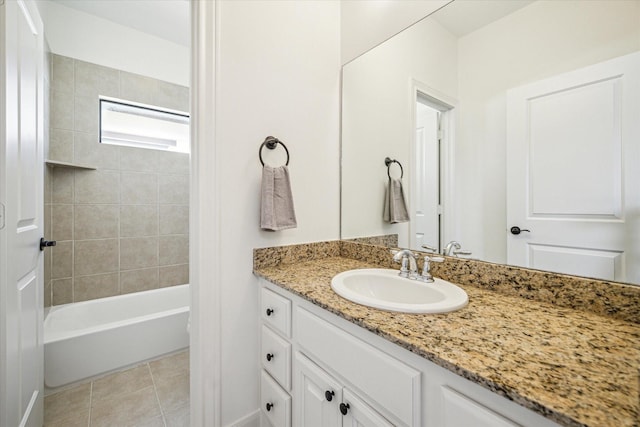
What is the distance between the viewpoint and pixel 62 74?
205cm

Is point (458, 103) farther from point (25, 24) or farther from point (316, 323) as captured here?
point (25, 24)

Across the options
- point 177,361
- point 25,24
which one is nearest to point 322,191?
point 25,24

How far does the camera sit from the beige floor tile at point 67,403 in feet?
4.66

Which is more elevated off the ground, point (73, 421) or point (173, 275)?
point (173, 275)

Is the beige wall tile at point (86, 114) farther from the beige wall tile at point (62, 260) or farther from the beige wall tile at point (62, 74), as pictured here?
the beige wall tile at point (62, 260)

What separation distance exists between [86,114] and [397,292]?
2748 millimetres

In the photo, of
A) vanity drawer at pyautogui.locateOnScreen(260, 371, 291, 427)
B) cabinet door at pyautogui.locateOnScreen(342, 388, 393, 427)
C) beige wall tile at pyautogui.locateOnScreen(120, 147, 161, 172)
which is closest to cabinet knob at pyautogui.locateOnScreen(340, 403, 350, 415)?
cabinet door at pyautogui.locateOnScreen(342, 388, 393, 427)

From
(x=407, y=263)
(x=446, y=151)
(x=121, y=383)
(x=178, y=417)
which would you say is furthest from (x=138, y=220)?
(x=446, y=151)

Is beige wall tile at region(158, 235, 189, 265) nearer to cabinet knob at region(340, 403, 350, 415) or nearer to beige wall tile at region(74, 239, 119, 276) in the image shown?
beige wall tile at region(74, 239, 119, 276)

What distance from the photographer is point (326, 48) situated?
4.92 feet

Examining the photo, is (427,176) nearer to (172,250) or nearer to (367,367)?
(367,367)

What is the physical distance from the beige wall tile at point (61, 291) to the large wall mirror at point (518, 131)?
8.10 feet

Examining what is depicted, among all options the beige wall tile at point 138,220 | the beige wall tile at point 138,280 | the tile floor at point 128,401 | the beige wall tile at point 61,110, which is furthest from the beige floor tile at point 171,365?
the beige wall tile at point 61,110

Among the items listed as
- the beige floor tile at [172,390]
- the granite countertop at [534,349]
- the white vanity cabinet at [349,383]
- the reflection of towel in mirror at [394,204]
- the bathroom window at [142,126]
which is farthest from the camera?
the bathroom window at [142,126]
